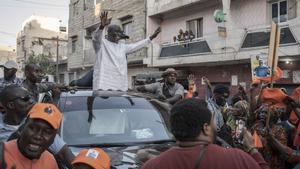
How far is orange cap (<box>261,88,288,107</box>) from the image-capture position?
15.3 feet

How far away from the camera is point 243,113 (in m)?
5.82

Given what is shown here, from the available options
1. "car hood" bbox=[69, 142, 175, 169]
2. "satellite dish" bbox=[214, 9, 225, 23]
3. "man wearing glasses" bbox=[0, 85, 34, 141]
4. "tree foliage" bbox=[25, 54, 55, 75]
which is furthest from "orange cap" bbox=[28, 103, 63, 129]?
"tree foliage" bbox=[25, 54, 55, 75]

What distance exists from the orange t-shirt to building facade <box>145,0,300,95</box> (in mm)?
11383

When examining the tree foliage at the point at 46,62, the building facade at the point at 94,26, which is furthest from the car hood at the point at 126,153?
the tree foliage at the point at 46,62

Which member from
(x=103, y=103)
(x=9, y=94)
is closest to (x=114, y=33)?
(x=103, y=103)

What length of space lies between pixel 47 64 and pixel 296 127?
116 feet

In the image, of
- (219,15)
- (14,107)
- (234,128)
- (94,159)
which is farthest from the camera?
(219,15)

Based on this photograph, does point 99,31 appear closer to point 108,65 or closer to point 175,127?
point 108,65

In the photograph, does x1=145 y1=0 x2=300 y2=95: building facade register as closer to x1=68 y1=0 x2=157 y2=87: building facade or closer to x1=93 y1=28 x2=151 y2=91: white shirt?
x1=68 y1=0 x2=157 y2=87: building facade

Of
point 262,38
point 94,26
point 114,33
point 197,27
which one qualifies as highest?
point 94,26

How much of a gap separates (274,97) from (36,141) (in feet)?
9.36

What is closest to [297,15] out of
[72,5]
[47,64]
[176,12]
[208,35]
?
[208,35]

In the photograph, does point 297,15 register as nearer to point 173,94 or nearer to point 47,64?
point 173,94

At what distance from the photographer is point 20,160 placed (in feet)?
8.41
